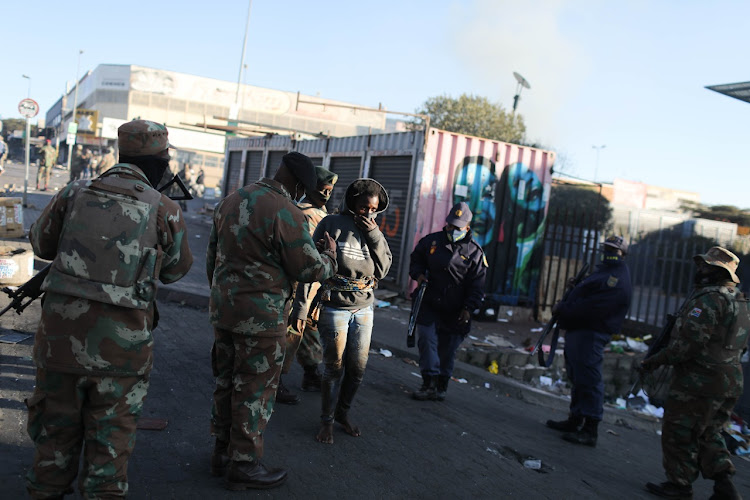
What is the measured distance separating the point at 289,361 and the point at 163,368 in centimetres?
125

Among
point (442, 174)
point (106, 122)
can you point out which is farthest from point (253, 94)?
point (442, 174)

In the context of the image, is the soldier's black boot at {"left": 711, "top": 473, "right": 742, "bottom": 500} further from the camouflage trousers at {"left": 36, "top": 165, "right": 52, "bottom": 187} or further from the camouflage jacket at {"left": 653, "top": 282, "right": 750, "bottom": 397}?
the camouflage trousers at {"left": 36, "top": 165, "right": 52, "bottom": 187}

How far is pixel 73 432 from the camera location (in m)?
2.62

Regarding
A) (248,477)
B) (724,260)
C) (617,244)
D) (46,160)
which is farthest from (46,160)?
(724,260)

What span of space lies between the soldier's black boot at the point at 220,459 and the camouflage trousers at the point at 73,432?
0.88m

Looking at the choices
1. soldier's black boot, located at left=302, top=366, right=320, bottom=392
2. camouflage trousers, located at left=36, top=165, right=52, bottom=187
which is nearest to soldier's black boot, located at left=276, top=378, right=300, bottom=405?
soldier's black boot, located at left=302, top=366, right=320, bottom=392

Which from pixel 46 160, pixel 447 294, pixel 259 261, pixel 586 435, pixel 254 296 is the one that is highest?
pixel 46 160

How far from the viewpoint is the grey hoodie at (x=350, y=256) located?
4270 mm

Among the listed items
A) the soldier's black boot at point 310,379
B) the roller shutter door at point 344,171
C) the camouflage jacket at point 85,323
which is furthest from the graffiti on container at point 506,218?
→ the camouflage jacket at point 85,323

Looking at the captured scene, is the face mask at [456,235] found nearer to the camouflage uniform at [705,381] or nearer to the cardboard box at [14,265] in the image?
the camouflage uniform at [705,381]

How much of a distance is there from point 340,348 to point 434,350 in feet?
6.12

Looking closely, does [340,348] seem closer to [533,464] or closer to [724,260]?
[533,464]

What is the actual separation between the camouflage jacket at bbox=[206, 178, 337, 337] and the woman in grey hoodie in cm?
92

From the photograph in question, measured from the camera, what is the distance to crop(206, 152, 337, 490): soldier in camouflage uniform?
324cm
